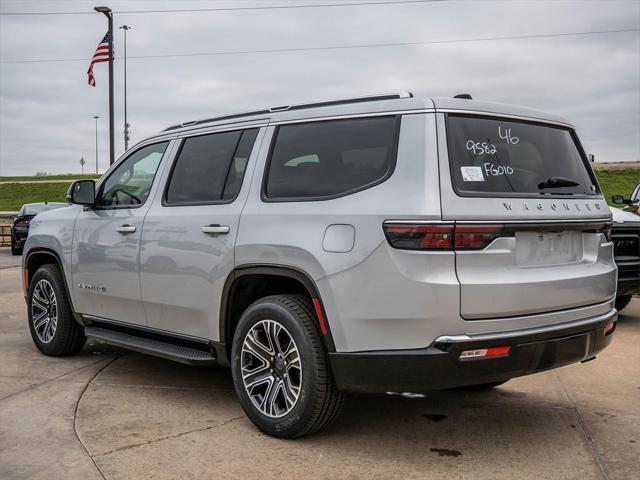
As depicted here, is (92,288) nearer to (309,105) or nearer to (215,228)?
(215,228)

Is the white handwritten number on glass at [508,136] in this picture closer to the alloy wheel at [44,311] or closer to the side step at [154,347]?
the side step at [154,347]

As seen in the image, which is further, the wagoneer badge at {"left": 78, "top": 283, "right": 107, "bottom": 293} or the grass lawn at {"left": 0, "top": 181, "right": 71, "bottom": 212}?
the grass lawn at {"left": 0, "top": 181, "right": 71, "bottom": 212}

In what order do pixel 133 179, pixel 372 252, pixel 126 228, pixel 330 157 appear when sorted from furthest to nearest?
pixel 133 179
pixel 126 228
pixel 330 157
pixel 372 252

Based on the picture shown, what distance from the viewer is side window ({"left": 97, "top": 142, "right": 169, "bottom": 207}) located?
5707 mm

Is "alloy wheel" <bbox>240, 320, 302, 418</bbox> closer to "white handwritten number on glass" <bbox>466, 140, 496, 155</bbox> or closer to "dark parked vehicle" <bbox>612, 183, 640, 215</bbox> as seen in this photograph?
"white handwritten number on glass" <bbox>466, 140, 496, 155</bbox>

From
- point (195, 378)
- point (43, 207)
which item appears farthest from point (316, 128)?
point (43, 207)

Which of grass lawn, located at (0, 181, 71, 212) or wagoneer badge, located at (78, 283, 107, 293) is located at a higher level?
wagoneer badge, located at (78, 283, 107, 293)

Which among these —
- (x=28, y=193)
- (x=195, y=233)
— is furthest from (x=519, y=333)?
(x=28, y=193)

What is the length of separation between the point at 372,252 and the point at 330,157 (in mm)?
750

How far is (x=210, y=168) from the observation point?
518cm

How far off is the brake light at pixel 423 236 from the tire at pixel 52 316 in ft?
12.3

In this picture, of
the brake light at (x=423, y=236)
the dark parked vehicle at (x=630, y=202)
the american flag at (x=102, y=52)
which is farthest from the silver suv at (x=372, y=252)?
the american flag at (x=102, y=52)

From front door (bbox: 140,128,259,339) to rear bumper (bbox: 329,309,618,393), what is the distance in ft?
3.70

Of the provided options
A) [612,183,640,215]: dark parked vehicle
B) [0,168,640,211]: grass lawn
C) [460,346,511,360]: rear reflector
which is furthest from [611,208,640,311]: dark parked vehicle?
[0,168,640,211]: grass lawn
